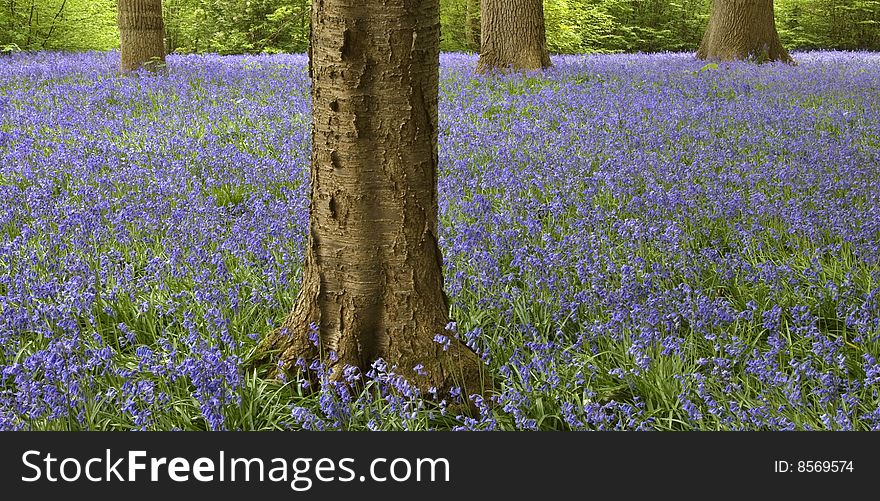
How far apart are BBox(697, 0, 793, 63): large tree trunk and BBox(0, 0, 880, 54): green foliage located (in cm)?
A: 1179

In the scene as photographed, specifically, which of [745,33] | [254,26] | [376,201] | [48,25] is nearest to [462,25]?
[254,26]

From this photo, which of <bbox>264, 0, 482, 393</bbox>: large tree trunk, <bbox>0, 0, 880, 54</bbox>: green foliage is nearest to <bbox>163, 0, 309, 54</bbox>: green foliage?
<bbox>0, 0, 880, 54</bbox>: green foliage

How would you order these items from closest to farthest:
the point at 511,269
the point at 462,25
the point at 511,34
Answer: the point at 511,269
the point at 511,34
the point at 462,25

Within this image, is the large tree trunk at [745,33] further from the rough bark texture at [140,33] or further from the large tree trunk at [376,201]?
the large tree trunk at [376,201]

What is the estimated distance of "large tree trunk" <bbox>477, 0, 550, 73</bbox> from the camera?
12703 mm

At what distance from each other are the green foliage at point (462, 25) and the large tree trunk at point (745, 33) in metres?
11.8

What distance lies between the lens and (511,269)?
4.48 meters

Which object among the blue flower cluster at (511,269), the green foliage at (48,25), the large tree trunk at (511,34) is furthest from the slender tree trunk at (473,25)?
the blue flower cluster at (511,269)

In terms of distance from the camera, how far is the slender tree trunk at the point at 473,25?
84.8 feet

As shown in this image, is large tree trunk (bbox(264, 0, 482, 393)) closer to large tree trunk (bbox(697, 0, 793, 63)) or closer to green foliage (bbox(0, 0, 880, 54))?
large tree trunk (bbox(697, 0, 793, 63))

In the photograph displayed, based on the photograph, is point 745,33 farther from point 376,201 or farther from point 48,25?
point 48,25

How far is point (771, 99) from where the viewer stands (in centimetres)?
966

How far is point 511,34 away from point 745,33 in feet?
15.4
